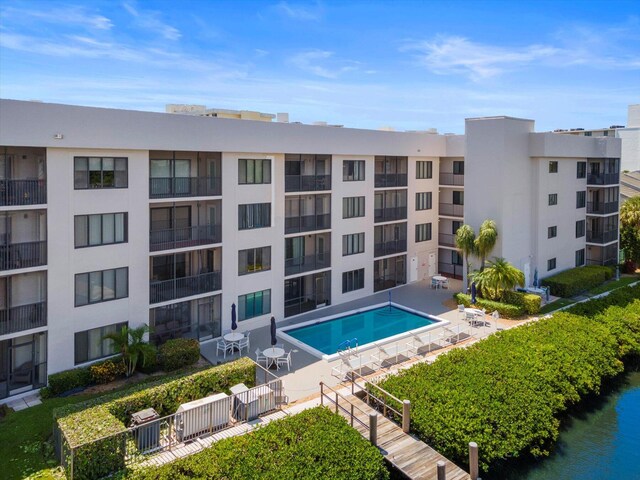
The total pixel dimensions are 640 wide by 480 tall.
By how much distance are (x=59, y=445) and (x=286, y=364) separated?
9.59 metres

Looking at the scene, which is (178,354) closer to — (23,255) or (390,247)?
(23,255)

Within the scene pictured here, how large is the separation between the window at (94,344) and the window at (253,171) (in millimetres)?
8850

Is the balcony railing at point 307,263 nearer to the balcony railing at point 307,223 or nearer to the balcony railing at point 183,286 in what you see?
the balcony railing at point 307,223

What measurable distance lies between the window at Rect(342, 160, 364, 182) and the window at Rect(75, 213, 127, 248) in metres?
13.4

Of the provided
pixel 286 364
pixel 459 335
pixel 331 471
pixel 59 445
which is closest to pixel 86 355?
pixel 59 445

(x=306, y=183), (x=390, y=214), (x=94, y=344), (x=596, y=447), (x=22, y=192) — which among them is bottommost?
(x=596, y=447)

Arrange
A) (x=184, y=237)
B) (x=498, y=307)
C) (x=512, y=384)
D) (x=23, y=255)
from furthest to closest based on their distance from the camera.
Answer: (x=498, y=307)
(x=184, y=237)
(x=23, y=255)
(x=512, y=384)

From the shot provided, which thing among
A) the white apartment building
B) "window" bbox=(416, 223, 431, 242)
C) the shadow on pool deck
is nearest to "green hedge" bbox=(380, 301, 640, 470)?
the shadow on pool deck

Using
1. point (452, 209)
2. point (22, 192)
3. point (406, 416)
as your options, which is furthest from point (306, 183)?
point (406, 416)

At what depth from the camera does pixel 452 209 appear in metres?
36.9

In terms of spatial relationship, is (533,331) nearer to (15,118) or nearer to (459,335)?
(459,335)

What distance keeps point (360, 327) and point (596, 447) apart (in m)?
12.5

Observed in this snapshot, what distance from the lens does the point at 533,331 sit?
2380cm

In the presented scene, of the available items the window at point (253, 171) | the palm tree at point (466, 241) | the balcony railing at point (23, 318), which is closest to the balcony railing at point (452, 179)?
the palm tree at point (466, 241)
